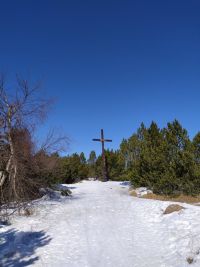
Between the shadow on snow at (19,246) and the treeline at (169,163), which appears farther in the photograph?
the treeline at (169,163)

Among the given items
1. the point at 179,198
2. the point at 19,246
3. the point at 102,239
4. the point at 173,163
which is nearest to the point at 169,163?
the point at 173,163

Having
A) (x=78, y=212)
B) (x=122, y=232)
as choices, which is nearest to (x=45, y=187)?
(x=78, y=212)

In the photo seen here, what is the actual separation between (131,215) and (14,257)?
5.91 meters

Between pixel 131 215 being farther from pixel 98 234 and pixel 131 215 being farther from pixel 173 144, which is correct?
pixel 173 144

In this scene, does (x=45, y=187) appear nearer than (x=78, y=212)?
No

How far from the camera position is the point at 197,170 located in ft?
55.8

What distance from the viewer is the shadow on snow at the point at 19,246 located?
7.49 metres

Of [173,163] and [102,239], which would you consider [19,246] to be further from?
[173,163]

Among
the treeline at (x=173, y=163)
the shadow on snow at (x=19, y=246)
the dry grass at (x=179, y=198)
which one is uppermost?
the treeline at (x=173, y=163)

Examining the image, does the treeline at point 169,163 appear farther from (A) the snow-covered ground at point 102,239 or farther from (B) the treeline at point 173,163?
(A) the snow-covered ground at point 102,239

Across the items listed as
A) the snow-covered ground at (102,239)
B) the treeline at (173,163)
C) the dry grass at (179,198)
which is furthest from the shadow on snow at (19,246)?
the treeline at (173,163)

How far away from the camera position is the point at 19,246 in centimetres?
862

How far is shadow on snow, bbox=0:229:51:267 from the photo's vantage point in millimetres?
7491

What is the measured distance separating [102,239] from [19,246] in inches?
92.8
